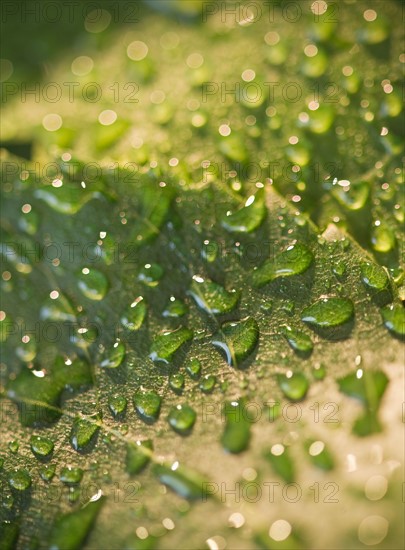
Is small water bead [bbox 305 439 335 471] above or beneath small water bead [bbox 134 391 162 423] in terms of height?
above

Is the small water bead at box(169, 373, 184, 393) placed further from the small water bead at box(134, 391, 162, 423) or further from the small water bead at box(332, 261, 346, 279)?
the small water bead at box(332, 261, 346, 279)

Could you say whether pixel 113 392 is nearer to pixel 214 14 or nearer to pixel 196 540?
pixel 196 540

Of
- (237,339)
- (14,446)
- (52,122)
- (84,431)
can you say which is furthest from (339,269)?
(52,122)

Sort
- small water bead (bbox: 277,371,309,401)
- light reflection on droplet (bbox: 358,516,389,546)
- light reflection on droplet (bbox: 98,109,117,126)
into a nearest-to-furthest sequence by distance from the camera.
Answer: light reflection on droplet (bbox: 358,516,389,546), small water bead (bbox: 277,371,309,401), light reflection on droplet (bbox: 98,109,117,126)

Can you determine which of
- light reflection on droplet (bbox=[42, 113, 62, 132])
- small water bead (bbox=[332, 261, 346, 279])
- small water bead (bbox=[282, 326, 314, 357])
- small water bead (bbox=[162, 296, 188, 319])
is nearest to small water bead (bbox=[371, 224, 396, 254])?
small water bead (bbox=[332, 261, 346, 279])

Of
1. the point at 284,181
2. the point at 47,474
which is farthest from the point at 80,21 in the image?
the point at 47,474

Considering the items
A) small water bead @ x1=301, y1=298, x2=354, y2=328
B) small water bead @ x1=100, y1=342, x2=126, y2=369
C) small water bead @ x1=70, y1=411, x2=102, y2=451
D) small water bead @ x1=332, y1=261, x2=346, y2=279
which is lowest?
→ small water bead @ x1=70, y1=411, x2=102, y2=451

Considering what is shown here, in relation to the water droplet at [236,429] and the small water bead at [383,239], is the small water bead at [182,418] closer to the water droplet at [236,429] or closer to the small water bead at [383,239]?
the water droplet at [236,429]
